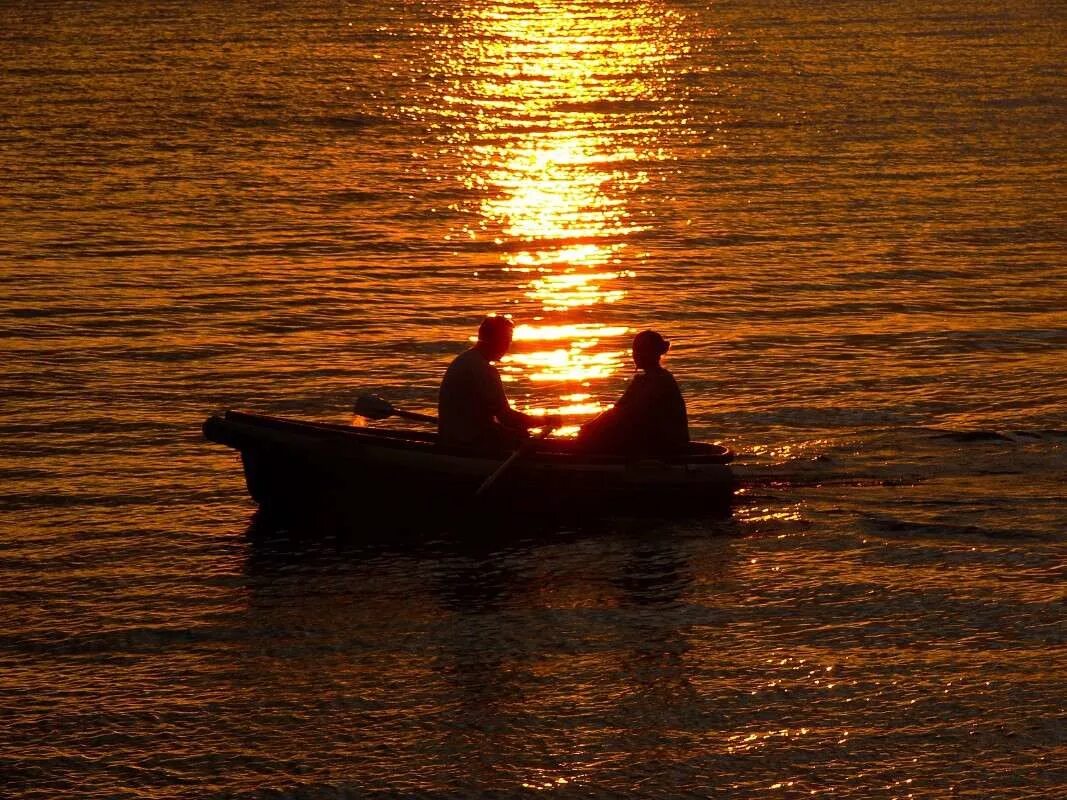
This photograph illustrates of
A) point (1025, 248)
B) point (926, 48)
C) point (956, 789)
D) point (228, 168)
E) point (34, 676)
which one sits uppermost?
point (926, 48)

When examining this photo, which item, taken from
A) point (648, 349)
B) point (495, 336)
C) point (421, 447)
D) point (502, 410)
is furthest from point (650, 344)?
point (421, 447)

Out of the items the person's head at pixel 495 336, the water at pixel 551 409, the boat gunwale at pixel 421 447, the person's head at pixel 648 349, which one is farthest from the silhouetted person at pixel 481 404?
the person's head at pixel 648 349

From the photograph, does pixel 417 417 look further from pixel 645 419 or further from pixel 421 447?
pixel 645 419

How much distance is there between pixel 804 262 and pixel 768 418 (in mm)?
9490

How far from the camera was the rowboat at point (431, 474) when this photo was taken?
1736 centimetres

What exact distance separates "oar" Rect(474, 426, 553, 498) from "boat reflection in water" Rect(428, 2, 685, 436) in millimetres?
3279

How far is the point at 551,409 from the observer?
851 inches

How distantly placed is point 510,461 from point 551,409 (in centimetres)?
439

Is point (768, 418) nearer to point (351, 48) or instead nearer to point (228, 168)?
point (228, 168)

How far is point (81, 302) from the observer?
26.8 metres

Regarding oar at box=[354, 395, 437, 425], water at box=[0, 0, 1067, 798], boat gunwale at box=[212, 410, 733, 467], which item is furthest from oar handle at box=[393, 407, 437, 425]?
water at box=[0, 0, 1067, 798]

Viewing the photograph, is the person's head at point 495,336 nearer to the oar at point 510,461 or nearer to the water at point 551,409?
the oar at point 510,461

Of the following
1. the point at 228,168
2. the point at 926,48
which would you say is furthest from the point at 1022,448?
the point at 926,48

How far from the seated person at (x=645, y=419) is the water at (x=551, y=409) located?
775mm
